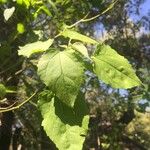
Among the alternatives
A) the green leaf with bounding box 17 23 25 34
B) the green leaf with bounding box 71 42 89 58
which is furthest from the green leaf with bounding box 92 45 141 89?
the green leaf with bounding box 17 23 25 34

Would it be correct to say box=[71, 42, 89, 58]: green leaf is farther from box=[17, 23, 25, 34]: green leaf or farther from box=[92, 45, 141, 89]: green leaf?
box=[17, 23, 25, 34]: green leaf

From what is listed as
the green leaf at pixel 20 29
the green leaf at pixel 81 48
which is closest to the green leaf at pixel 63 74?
the green leaf at pixel 81 48

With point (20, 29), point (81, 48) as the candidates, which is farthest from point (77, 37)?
point (20, 29)

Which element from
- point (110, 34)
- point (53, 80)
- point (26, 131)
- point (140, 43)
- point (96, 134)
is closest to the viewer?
point (53, 80)

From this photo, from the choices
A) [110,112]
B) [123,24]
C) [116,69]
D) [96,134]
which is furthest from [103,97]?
[116,69]

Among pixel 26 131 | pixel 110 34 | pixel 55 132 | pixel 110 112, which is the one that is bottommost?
pixel 110 112

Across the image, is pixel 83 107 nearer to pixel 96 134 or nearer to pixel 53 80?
pixel 53 80
